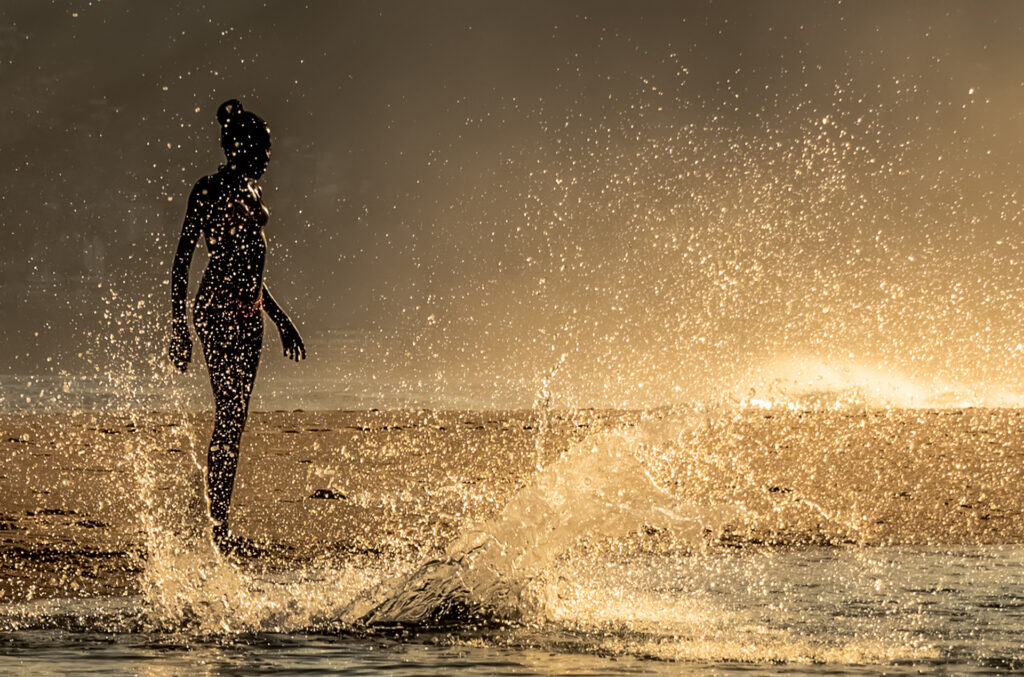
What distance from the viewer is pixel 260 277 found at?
748 centimetres

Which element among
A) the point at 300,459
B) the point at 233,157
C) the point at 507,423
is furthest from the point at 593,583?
the point at 507,423

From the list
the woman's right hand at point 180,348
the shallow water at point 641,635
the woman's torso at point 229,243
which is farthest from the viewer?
the woman's torso at point 229,243

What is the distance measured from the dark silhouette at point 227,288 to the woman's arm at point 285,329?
20cm

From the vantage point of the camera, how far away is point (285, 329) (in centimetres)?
788

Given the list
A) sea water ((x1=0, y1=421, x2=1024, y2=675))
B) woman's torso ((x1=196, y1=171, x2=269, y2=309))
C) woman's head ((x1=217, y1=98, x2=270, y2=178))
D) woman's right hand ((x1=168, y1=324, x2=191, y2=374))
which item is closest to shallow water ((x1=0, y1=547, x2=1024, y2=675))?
sea water ((x1=0, y1=421, x2=1024, y2=675))

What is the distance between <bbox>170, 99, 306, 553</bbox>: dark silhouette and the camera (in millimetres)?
7238

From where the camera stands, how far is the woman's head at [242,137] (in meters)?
7.38

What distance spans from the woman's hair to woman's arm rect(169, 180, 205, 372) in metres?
0.26

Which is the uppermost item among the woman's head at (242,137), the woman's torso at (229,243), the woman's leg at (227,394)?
the woman's head at (242,137)

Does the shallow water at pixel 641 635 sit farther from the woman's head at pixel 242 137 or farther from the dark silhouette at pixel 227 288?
the woman's head at pixel 242 137

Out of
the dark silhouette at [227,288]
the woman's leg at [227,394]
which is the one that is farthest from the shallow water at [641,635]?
the dark silhouette at [227,288]

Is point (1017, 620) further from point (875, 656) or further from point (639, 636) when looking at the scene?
point (639, 636)

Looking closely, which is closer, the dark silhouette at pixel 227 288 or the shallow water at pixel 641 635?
the shallow water at pixel 641 635

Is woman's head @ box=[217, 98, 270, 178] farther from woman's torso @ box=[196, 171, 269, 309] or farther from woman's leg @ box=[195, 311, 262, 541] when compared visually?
woman's leg @ box=[195, 311, 262, 541]
